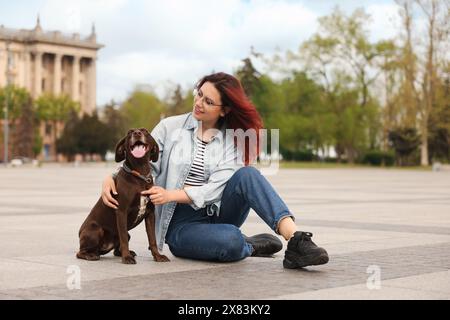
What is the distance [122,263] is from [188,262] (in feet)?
1.76

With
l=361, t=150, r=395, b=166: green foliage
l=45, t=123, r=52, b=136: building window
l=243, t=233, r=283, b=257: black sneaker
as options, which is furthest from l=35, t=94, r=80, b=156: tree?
l=243, t=233, r=283, b=257: black sneaker

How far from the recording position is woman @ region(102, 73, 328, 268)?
625 centimetres

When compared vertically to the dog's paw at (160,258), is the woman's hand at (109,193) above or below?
above

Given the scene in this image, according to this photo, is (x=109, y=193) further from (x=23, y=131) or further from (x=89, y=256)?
(x=23, y=131)

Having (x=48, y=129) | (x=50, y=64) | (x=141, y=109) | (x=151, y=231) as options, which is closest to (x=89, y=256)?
(x=151, y=231)

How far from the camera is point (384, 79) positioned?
73.6 m

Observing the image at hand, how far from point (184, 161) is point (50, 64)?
121931 mm

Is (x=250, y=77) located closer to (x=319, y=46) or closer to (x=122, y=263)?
(x=319, y=46)

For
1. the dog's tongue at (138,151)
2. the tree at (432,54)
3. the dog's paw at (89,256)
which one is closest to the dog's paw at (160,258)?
the dog's paw at (89,256)

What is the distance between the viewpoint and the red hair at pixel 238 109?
6.38 meters

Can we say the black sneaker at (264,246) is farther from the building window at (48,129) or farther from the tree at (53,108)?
the building window at (48,129)

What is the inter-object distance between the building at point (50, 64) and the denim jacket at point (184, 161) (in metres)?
110

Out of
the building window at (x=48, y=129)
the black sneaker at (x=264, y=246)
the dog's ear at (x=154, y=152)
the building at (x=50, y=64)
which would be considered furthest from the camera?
the building at (x=50, y=64)
